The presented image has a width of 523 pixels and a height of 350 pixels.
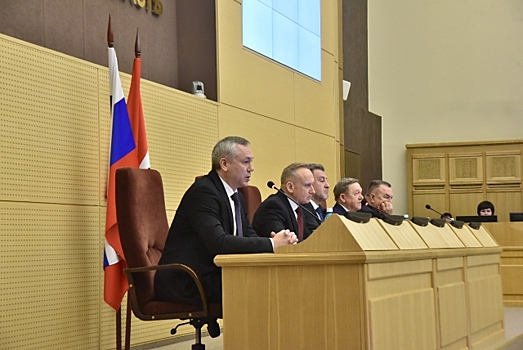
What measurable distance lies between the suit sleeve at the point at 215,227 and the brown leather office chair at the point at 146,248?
0.60 feet

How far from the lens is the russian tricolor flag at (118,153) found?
4.69m

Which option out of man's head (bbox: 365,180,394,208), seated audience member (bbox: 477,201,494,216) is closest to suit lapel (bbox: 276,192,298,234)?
man's head (bbox: 365,180,394,208)

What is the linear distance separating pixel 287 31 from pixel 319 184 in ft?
7.49

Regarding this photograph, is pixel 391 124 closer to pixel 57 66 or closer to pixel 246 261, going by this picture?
pixel 57 66

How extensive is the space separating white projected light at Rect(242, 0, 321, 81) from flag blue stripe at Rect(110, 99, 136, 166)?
2238mm

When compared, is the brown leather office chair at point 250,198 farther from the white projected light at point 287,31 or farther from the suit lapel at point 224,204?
the white projected light at point 287,31

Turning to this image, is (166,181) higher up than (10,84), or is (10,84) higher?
(10,84)

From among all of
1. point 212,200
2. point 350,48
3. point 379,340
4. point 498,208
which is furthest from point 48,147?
point 498,208

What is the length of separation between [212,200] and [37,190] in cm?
113

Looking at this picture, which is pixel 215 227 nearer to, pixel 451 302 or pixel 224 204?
pixel 224 204

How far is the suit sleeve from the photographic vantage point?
148 inches

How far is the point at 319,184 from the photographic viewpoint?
5852 mm

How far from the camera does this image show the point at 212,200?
3932 millimetres

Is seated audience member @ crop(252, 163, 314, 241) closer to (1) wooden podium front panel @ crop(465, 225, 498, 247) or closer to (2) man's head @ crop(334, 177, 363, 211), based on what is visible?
(2) man's head @ crop(334, 177, 363, 211)
